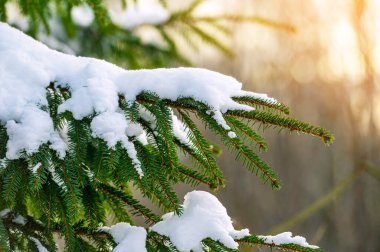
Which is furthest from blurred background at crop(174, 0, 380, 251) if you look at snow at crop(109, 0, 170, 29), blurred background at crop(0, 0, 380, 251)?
snow at crop(109, 0, 170, 29)

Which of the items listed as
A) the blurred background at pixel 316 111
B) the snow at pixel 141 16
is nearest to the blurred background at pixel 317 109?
the blurred background at pixel 316 111

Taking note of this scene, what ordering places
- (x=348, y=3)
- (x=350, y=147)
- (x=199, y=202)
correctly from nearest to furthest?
(x=199, y=202), (x=348, y=3), (x=350, y=147)

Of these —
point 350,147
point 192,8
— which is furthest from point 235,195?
point 192,8

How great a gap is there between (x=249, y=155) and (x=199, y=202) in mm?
164

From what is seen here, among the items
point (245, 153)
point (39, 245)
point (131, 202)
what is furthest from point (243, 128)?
point (39, 245)

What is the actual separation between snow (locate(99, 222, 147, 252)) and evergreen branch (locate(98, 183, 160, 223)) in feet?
0.23

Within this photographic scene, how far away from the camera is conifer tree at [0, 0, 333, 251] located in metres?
1.24

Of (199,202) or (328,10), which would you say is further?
(328,10)

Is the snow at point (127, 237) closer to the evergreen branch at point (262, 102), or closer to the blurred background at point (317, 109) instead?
the evergreen branch at point (262, 102)

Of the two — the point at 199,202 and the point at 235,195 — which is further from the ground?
the point at 235,195

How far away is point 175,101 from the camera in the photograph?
131 cm

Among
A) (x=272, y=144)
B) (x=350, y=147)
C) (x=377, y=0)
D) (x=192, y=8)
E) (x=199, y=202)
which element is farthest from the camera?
(x=272, y=144)

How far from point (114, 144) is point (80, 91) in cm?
16

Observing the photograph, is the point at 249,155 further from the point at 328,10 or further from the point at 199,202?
the point at 328,10
